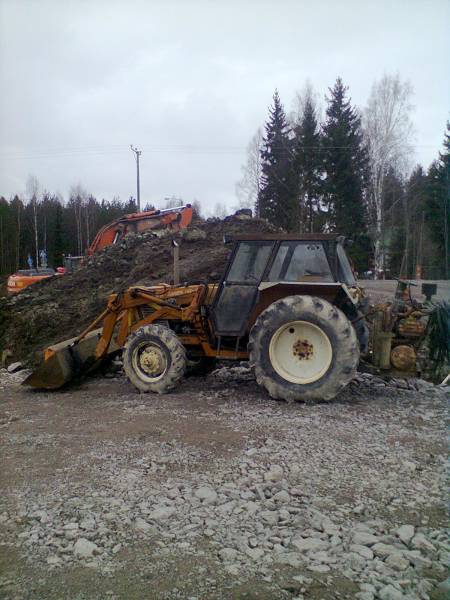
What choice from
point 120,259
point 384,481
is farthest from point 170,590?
point 120,259

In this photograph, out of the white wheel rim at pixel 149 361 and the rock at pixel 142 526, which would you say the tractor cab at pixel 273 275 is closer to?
the white wheel rim at pixel 149 361

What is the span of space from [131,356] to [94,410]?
981 mm

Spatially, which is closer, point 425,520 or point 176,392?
point 425,520

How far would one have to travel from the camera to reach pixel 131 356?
6.87 m

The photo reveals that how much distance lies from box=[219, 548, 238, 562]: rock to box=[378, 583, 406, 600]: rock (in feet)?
2.56

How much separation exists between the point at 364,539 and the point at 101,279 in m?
12.2

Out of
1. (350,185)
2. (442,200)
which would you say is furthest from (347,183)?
(442,200)

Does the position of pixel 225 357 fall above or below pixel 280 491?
above

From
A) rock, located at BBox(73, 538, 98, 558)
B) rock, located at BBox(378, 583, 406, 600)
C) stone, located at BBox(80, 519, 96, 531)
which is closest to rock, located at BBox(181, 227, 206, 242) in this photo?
stone, located at BBox(80, 519, 96, 531)

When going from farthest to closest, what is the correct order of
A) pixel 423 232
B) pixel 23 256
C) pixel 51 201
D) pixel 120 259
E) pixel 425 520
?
pixel 51 201
pixel 23 256
pixel 423 232
pixel 120 259
pixel 425 520

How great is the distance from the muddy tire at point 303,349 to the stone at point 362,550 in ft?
9.82

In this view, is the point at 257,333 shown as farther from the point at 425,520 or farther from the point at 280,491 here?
the point at 425,520

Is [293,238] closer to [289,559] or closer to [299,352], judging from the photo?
[299,352]

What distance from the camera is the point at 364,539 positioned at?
3076 mm
